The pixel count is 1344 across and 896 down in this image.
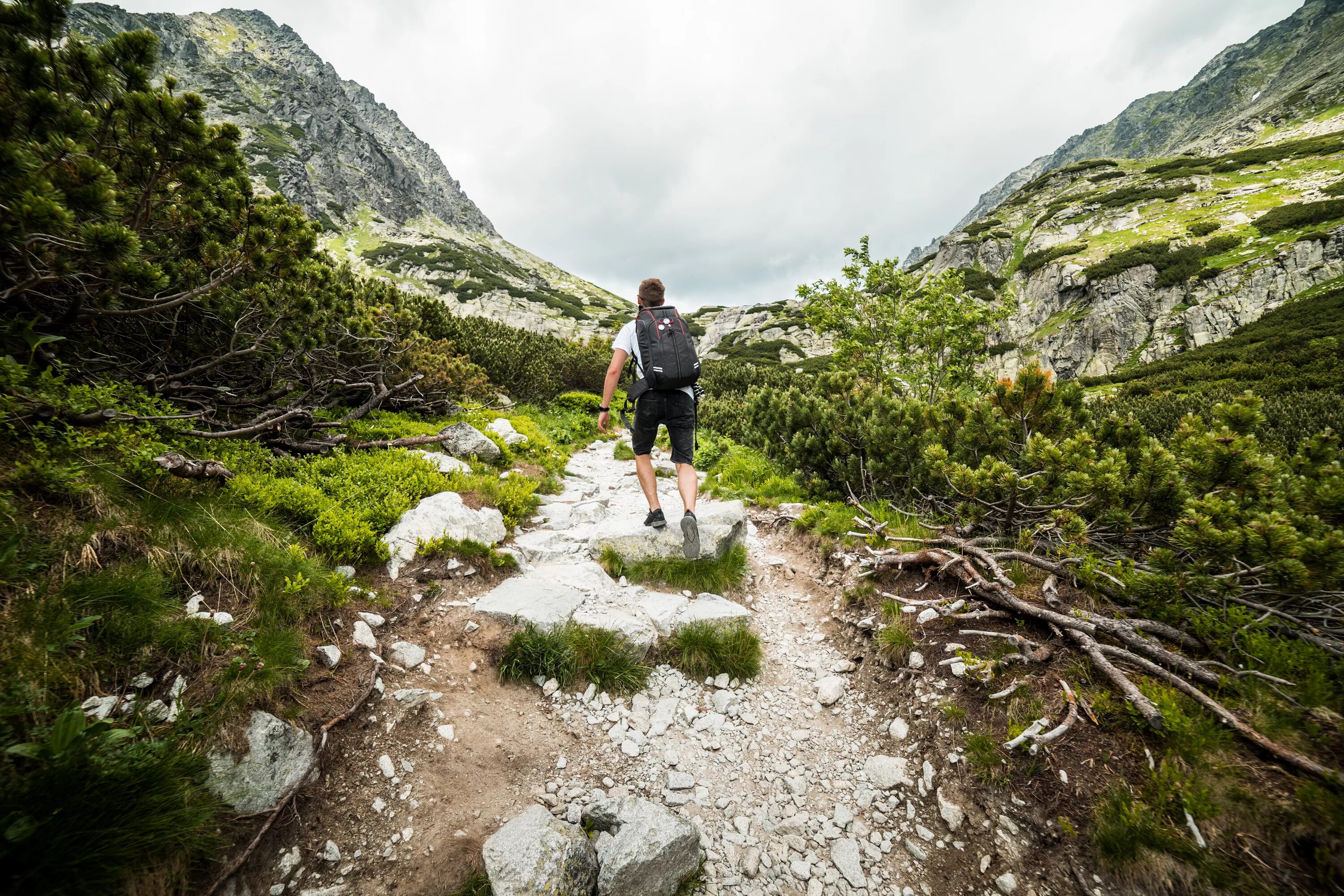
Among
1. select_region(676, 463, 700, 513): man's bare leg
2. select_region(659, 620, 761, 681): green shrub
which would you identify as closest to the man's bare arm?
select_region(676, 463, 700, 513): man's bare leg

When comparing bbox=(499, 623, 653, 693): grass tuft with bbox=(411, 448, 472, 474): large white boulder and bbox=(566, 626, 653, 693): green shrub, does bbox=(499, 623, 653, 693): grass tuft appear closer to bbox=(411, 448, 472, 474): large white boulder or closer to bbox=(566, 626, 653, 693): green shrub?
bbox=(566, 626, 653, 693): green shrub

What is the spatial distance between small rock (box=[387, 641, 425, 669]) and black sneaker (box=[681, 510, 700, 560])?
2764 millimetres

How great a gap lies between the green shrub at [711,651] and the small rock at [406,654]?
6.42 ft

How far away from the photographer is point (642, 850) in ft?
8.18

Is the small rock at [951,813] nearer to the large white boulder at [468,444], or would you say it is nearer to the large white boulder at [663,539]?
the large white boulder at [663,539]

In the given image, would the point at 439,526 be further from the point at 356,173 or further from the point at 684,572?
the point at 356,173

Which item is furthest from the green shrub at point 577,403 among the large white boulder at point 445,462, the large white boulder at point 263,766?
the large white boulder at point 263,766

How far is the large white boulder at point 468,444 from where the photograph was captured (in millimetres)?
8141

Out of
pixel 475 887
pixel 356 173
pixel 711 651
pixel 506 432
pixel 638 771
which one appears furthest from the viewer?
pixel 356 173

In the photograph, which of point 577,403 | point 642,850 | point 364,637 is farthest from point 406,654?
point 577,403

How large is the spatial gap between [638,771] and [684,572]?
234 cm

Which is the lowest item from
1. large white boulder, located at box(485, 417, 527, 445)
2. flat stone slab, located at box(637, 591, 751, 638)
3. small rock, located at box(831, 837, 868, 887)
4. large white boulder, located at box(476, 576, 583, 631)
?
small rock, located at box(831, 837, 868, 887)

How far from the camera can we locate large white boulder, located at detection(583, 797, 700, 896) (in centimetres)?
243

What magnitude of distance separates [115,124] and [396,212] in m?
130
